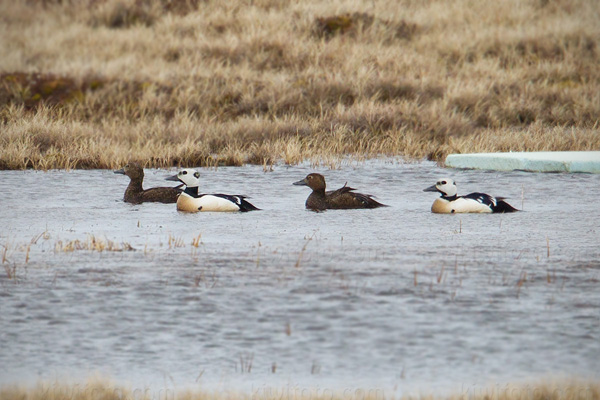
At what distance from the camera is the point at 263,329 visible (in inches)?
239

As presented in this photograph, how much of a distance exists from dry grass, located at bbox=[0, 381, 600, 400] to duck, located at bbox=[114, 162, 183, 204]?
8.12 m

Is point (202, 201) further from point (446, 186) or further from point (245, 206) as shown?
point (446, 186)

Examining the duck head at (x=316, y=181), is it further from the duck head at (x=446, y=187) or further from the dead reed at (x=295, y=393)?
the dead reed at (x=295, y=393)

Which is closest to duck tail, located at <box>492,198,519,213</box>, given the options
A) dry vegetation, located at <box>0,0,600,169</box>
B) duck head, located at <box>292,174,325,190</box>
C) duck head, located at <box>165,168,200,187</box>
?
duck head, located at <box>292,174,325,190</box>

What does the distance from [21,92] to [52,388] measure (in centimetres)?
1976

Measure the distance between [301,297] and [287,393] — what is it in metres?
2.08

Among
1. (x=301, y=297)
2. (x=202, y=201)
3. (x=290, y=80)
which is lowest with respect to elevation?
(x=202, y=201)

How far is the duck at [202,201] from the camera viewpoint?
39.4 ft

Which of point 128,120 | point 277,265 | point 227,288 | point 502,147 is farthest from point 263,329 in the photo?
point 128,120

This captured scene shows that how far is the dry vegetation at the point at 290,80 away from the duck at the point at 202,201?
190 inches

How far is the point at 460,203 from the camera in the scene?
1191cm

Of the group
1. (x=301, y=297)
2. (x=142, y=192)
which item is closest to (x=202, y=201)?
(x=142, y=192)

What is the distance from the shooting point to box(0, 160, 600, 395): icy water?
5340 millimetres

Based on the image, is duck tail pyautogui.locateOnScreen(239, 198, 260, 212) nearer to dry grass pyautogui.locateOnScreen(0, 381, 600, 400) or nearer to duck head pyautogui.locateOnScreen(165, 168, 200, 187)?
duck head pyautogui.locateOnScreen(165, 168, 200, 187)
